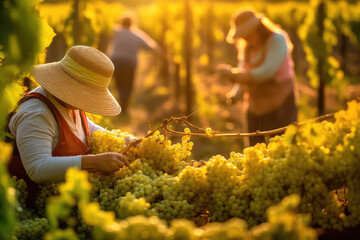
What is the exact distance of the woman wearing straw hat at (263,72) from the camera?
4.53 metres

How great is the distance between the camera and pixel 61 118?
7.68 ft

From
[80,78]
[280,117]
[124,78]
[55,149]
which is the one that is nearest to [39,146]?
[55,149]

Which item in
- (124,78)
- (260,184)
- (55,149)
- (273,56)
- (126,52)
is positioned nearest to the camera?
(260,184)

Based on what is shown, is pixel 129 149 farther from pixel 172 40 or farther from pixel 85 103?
pixel 172 40

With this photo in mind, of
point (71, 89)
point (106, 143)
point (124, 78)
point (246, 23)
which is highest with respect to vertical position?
point (246, 23)

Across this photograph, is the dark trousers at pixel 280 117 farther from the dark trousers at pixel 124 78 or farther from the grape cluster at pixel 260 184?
the dark trousers at pixel 124 78

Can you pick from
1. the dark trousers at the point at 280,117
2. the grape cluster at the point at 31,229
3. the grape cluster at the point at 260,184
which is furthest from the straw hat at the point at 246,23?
the grape cluster at the point at 31,229

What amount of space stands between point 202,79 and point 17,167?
1149 cm

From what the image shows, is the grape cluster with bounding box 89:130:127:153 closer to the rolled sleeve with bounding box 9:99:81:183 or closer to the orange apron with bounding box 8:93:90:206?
the orange apron with bounding box 8:93:90:206

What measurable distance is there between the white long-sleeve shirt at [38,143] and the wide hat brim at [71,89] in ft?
0.32

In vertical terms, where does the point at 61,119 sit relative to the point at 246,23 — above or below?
below

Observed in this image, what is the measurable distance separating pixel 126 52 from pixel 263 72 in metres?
6.00

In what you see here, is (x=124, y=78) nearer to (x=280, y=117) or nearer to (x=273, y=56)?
(x=280, y=117)

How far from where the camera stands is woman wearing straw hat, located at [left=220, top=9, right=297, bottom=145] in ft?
14.9
